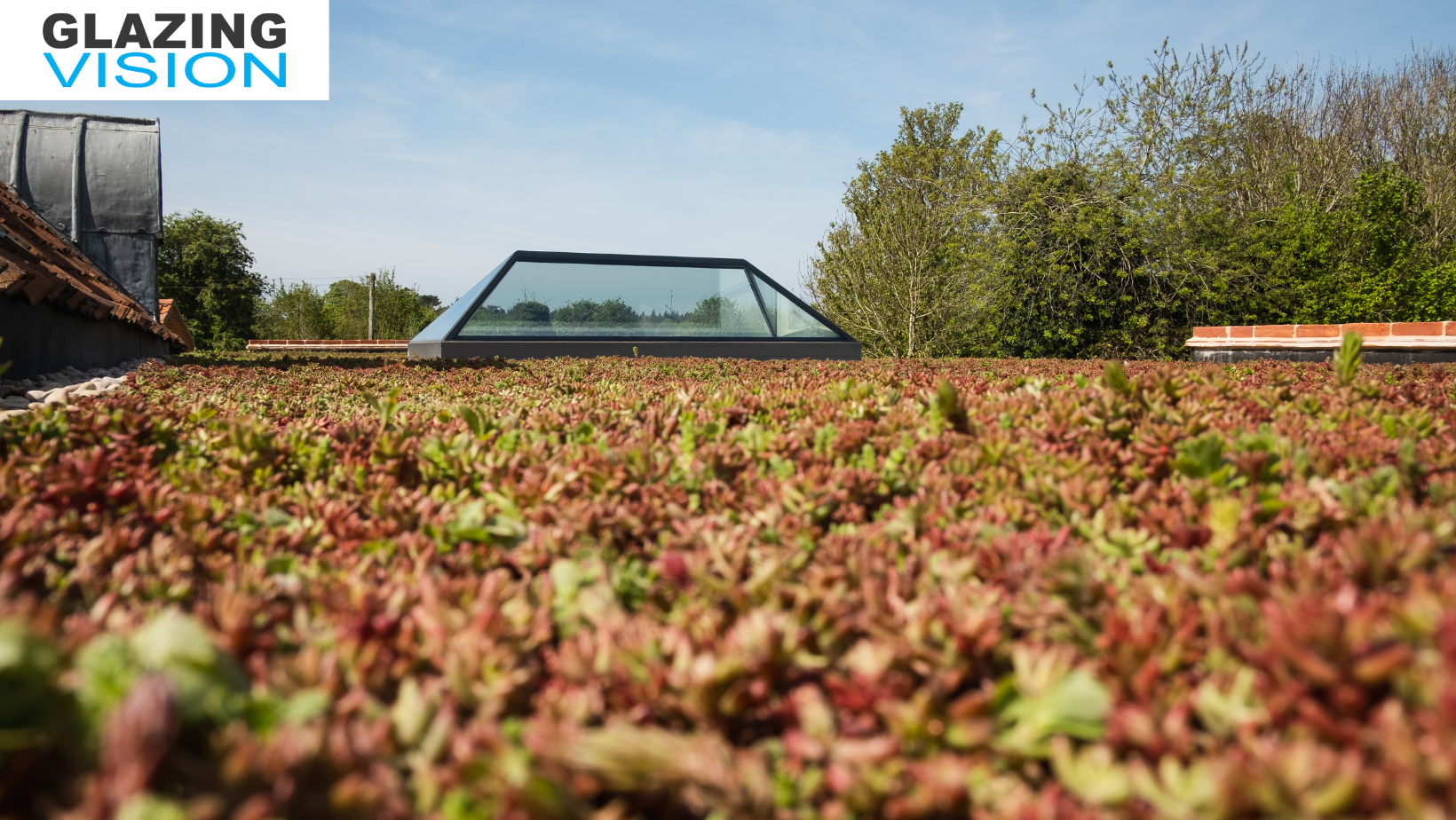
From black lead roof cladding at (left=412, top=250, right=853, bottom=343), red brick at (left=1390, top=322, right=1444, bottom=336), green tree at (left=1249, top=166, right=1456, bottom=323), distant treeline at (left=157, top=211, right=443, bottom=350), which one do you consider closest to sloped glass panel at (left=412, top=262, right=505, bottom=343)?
black lead roof cladding at (left=412, top=250, right=853, bottom=343)

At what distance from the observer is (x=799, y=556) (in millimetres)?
1483

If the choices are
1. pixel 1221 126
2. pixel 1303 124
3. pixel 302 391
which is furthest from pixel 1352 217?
pixel 302 391

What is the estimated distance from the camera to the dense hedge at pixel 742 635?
85cm

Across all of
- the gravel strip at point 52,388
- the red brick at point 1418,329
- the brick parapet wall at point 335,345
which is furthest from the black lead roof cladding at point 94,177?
the red brick at point 1418,329

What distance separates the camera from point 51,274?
7191mm

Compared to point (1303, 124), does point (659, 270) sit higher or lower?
lower

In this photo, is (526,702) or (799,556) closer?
(526,702)

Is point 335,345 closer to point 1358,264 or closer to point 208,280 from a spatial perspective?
point 208,280

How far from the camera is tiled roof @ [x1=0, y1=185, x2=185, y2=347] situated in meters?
6.03

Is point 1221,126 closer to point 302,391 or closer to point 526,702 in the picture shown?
point 302,391

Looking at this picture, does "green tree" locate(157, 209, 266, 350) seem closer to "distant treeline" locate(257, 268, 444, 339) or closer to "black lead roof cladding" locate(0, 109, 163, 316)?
"distant treeline" locate(257, 268, 444, 339)

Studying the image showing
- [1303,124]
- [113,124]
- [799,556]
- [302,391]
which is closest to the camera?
[799,556]

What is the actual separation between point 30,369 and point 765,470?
24.0ft

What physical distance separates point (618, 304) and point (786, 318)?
11.3ft
